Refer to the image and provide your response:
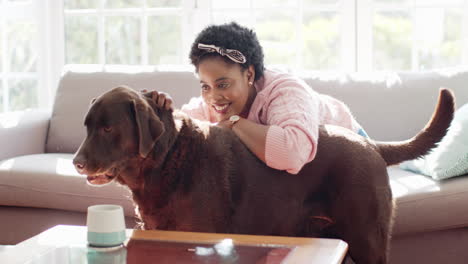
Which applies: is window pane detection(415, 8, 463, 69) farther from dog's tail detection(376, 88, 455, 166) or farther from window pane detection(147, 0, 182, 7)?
dog's tail detection(376, 88, 455, 166)

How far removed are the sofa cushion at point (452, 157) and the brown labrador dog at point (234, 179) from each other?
2.06 ft

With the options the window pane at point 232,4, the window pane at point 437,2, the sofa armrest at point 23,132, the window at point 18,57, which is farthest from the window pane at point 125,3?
the window pane at point 437,2

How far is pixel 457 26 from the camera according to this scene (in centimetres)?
373

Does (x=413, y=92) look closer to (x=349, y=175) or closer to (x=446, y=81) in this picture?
(x=446, y=81)

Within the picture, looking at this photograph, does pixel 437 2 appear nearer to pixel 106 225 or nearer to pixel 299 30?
pixel 299 30

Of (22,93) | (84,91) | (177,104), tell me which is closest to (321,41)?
(177,104)

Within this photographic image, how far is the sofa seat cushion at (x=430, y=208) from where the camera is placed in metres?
2.38

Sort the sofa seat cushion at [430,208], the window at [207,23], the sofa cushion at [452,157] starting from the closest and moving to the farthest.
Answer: the sofa seat cushion at [430,208], the sofa cushion at [452,157], the window at [207,23]

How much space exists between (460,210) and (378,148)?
26.2 inches

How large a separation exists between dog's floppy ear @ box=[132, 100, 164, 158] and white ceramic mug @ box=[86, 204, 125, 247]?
199mm

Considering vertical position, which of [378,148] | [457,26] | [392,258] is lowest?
[392,258]

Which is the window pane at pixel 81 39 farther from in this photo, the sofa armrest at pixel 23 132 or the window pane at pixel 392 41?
the window pane at pixel 392 41

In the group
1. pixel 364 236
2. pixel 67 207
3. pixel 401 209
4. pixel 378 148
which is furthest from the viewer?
pixel 67 207

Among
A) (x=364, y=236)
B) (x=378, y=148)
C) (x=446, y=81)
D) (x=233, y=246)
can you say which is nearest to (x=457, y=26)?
(x=446, y=81)
